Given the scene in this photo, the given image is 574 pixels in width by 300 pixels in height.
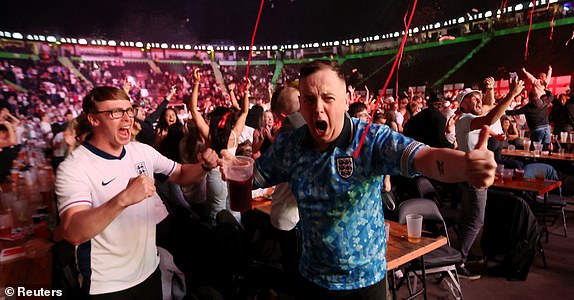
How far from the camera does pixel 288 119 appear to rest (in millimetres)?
2750

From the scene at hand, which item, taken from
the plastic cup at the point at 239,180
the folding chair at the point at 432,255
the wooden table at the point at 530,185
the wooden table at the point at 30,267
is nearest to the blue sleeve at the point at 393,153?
the plastic cup at the point at 239,180

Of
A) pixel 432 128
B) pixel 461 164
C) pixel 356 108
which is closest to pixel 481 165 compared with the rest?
pixel 461 164

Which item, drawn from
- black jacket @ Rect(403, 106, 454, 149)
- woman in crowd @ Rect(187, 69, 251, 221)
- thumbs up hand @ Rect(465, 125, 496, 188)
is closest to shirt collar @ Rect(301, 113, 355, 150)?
thumbs up hand @ Rect(465, 125, 496, 188)

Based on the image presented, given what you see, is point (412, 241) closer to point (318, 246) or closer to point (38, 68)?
point (318, 246)

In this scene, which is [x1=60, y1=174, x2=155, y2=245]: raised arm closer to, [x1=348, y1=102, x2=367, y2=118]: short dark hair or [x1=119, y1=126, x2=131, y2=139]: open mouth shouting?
[x1=119, y1=126, x2=131, y2=139]: open mouth shouting

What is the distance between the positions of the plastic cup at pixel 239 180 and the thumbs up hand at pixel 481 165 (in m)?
0.90

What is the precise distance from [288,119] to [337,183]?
1.51 metres

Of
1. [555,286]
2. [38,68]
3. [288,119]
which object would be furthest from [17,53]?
[555,286]

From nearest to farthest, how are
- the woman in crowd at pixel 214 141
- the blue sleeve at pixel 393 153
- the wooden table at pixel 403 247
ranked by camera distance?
1. the blue sleeve at pixel 393 153
2. the wooden table at pixel 403 247
3. the woman in crowd at pixel 214 141

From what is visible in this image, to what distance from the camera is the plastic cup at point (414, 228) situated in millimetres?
2195

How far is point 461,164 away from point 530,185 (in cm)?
363

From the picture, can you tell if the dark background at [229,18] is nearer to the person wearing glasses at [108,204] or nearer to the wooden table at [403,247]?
the person wearing glasses at [108,204]

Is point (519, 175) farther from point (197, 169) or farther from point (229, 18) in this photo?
point (229, 18)

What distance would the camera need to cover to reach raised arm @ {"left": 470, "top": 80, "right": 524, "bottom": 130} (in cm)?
276
